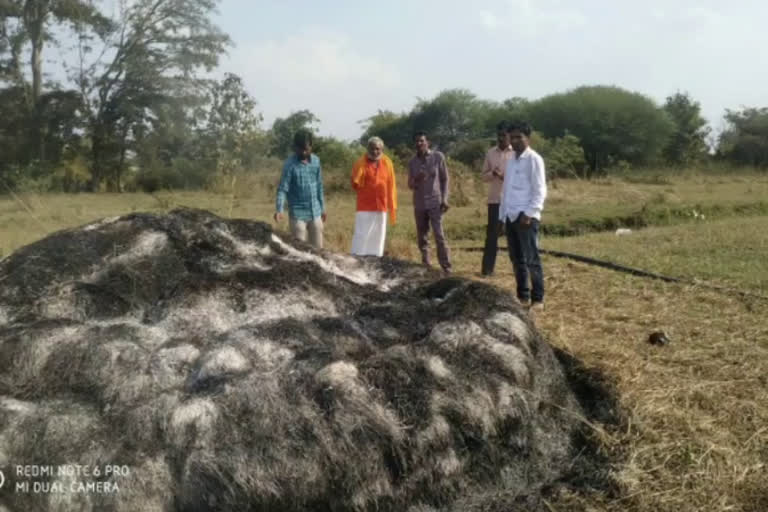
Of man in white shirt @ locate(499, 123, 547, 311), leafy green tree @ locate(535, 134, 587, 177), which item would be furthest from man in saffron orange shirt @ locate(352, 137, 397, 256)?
leafy green tree @ locate(535, 134, 587, 177)

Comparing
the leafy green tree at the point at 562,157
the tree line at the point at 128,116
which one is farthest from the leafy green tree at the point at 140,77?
the leafy green tree at the point at 562,157

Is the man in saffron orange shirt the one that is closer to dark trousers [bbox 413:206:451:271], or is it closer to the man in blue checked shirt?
dark trousers [bbox 413:206:451:271]

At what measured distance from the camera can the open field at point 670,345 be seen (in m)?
3.77

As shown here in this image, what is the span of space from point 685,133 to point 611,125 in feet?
19.3

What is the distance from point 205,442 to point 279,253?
6.58 feet

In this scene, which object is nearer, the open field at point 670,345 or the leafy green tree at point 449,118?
the open field at point 670,345

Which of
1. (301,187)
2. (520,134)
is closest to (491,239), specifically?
(520,134)

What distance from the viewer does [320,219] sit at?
7.29 metres

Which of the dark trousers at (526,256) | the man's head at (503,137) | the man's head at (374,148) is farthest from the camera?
the man's head at (503,137)

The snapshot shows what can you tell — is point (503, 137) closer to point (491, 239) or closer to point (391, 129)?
point (491, 239)

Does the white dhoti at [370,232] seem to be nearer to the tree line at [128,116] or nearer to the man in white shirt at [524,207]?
the man in white shirt at [524,207]

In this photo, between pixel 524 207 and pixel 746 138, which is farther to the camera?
pixel 746 138

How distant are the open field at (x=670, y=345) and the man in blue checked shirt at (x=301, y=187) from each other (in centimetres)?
214

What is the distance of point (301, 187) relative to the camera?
23.2ft
